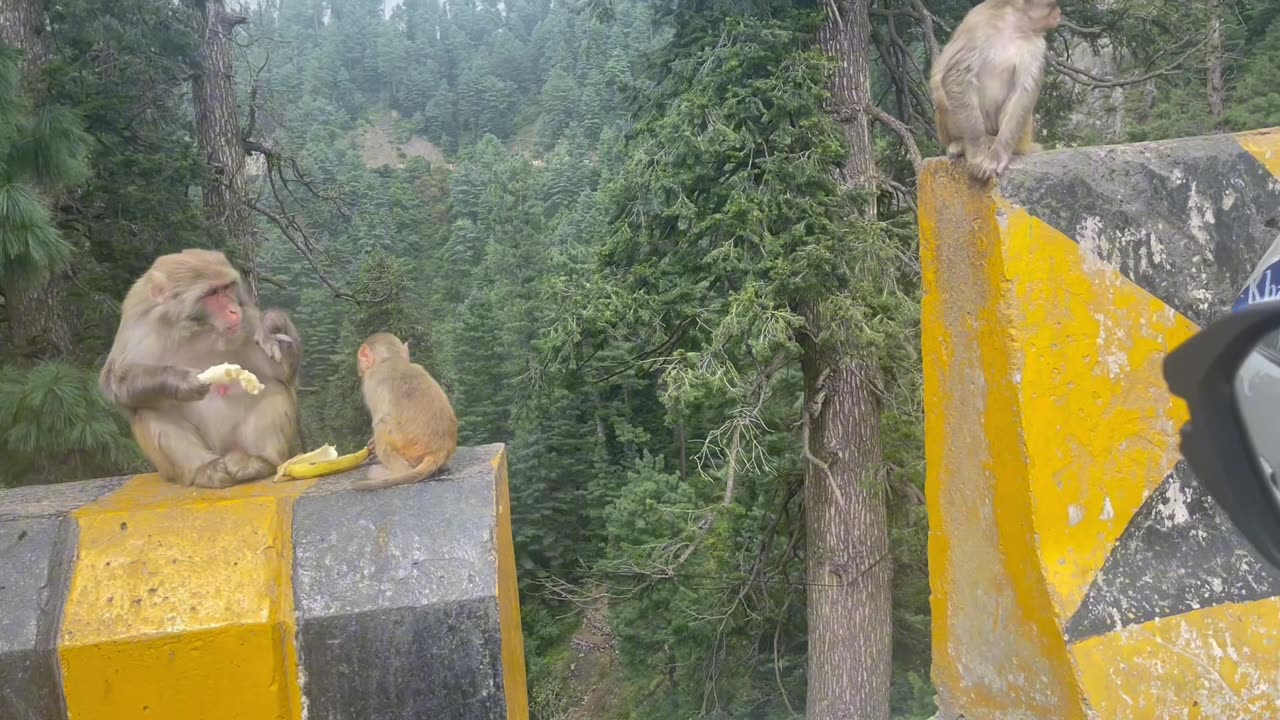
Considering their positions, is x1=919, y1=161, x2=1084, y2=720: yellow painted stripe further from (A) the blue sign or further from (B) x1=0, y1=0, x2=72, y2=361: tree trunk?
(B) x1=0, y1=0, x2=72, y2=361: tree trunk

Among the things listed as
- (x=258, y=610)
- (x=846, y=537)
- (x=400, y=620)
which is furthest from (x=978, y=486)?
(x=846, y=537)

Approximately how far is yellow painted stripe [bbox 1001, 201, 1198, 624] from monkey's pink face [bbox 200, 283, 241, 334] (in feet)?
7.53

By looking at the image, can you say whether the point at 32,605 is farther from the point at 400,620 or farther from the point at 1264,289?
the point at 1264,289

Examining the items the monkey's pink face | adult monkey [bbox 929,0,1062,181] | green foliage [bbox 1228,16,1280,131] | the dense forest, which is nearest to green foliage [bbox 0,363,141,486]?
the dense forest

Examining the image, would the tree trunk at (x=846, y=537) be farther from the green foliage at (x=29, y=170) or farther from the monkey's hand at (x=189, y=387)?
the monkey's hand at (x=189, y=387)

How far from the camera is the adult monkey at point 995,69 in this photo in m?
3.62

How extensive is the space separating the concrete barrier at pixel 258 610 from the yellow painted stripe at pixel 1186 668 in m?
1.30

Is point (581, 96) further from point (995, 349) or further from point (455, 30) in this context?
point (995, 349)

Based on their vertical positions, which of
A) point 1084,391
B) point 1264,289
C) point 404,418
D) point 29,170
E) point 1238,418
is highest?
point 1264,289

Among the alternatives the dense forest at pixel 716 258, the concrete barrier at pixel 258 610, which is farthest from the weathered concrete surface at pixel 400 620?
the dense forest at pixel 716 258

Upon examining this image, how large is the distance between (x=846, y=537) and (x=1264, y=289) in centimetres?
696

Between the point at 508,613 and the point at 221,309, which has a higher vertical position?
the point at 221,309

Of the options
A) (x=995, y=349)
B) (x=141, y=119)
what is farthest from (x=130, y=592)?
(x=141, y=119)

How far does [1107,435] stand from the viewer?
2.41 m
